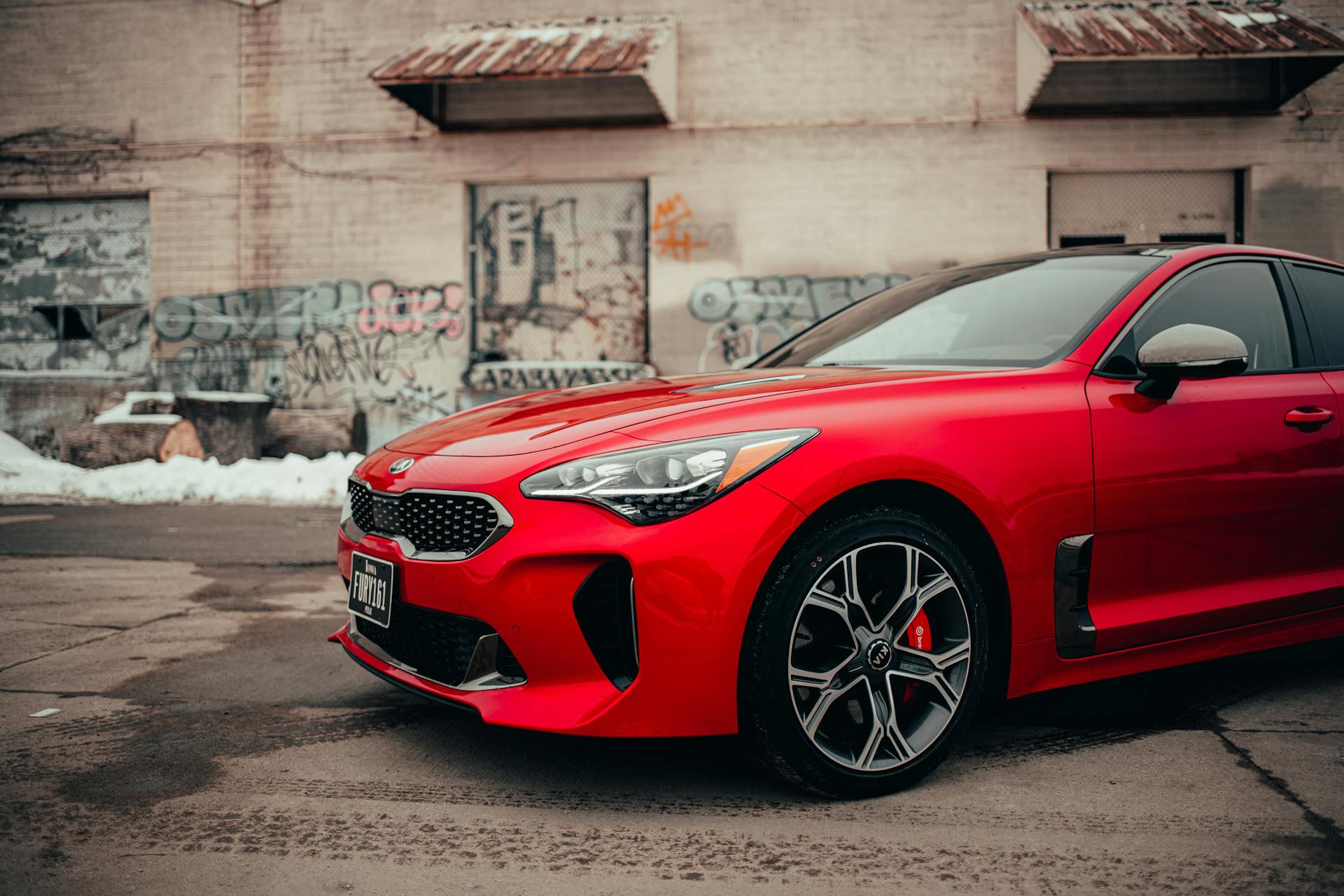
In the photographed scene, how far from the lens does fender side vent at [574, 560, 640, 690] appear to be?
2496 millimetres

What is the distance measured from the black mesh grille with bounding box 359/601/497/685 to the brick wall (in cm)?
966

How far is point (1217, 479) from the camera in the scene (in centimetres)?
316

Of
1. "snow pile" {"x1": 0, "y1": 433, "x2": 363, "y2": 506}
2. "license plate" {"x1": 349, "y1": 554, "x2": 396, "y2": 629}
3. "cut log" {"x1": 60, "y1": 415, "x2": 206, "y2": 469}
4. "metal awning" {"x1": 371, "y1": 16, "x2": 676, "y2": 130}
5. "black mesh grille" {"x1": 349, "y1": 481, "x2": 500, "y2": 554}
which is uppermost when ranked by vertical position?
"metal awning" {"x1": 371, "y1": 16, "x2": 676, "y2": 130}

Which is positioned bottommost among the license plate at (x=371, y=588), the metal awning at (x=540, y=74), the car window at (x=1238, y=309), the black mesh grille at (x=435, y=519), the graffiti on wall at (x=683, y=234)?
the license plate at (x=371, y=588)

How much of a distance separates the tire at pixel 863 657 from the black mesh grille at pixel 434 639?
2.31 ft

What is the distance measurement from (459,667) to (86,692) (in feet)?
6.02

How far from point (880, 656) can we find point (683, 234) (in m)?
10.1

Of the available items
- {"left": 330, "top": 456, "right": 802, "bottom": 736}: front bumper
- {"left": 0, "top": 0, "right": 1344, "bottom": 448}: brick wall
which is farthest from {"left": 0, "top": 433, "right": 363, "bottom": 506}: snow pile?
{"left": 330, "top": 456, "right": 802, "bottom": 736}: front bumper

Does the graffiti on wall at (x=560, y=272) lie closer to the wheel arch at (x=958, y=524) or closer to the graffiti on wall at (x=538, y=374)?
the graffiti on wall at (x=538, y=374)

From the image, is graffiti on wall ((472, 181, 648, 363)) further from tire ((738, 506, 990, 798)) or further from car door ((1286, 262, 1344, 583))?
tire ((738, 506, 990, 798))

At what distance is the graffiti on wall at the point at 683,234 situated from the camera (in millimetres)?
12297

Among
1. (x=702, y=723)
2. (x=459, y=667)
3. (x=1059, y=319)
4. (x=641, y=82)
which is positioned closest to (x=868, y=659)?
(x=702, y=723)

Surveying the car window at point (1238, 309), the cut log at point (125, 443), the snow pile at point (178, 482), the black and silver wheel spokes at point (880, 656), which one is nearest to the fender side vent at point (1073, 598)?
the black and silver wheel spokes at point (880, 656)

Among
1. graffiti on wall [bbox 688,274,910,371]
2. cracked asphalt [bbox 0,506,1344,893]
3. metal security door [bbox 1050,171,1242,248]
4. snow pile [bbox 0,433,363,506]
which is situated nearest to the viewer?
cracked asphalt [bbox 0,506,1344,893]
